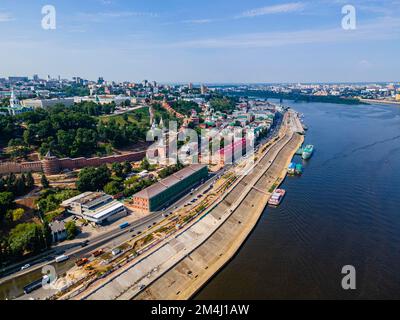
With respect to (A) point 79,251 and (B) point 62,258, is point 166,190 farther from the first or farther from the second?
(B) point 62,258

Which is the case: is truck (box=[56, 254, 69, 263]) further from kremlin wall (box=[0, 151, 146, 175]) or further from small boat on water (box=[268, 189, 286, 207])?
small boat on water (box=[268, 189, 286, 207])

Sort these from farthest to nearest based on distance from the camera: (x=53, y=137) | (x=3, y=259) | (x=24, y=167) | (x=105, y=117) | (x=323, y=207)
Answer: (x=105, y=117), (x=53, y=137), (x=24, y=167), (x=323, y=207), (x=3, y=259)

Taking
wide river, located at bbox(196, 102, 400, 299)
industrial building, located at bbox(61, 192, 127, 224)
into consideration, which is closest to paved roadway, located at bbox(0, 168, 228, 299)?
industrial building, located at bbox(61, 192, 127, 224)

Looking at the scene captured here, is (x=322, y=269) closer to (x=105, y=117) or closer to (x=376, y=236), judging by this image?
(x=376, y=236)

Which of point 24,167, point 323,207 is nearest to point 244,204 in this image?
point 323,207

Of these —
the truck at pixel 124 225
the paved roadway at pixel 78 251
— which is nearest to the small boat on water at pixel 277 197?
the paved roadway at pixel 78 251

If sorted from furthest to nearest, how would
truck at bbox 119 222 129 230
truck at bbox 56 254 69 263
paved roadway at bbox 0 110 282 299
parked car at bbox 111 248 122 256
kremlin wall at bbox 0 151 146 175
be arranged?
kremlin wall at bbox 0 151 146 175
truck at bbox 119 222 129 230
parked car at bbox 111 248 122 256
truck at bbox 56 254 69 263
paved roadway at bbox 0 110 282 299
